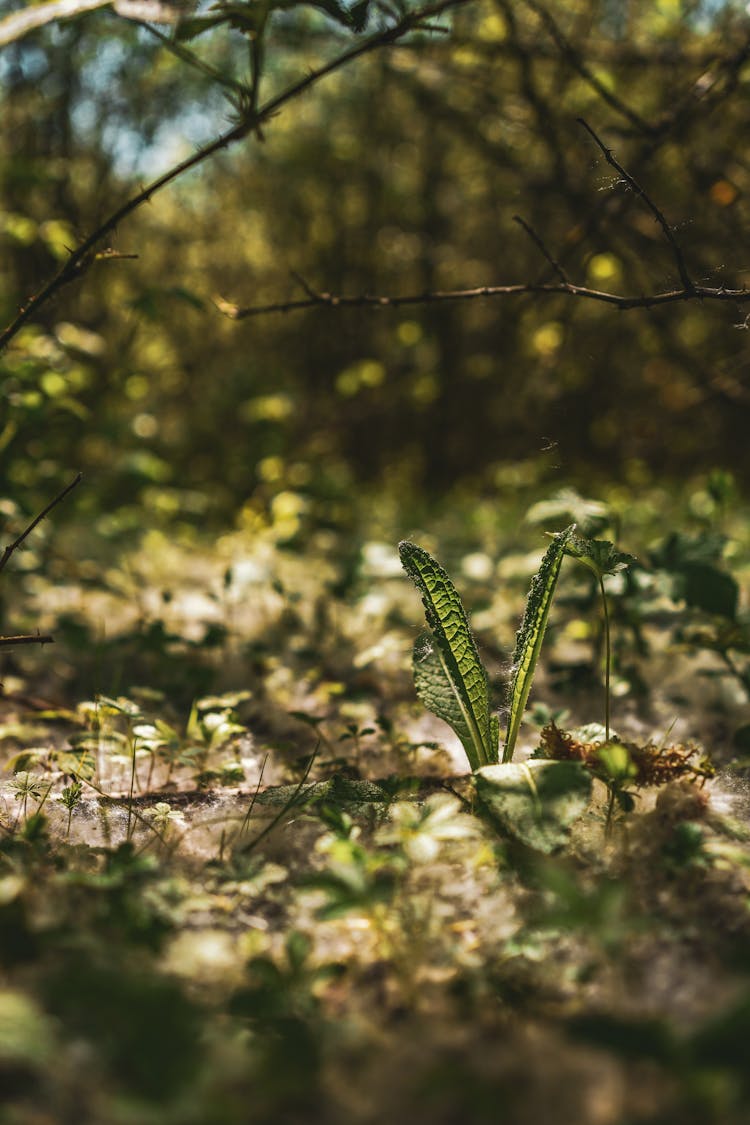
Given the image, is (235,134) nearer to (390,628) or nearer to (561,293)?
(561,293)

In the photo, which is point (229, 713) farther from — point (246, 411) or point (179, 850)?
point (246, 411)

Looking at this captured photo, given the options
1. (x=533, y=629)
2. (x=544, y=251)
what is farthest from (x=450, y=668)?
(x=544, y=251)

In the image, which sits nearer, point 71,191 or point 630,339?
point 71,191

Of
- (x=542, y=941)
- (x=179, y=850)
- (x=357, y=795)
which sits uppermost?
(x=357, y=795)

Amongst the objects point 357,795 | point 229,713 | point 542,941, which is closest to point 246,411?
point 229,713

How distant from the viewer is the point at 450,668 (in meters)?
1.61

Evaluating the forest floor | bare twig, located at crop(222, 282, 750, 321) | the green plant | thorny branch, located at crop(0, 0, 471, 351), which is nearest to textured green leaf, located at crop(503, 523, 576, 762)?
the green plant

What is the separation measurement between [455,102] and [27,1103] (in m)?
5.20

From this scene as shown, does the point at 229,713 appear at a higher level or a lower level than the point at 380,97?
lower

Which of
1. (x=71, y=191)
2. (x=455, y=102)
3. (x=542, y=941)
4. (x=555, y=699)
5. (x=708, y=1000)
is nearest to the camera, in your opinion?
(x=708, y=1000)

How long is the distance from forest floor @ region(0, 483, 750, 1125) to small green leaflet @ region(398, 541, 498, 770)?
142 millimetres

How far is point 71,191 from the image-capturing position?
4324 mm

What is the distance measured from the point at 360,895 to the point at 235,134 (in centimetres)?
141

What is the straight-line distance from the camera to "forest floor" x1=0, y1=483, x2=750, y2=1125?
0.86 m
